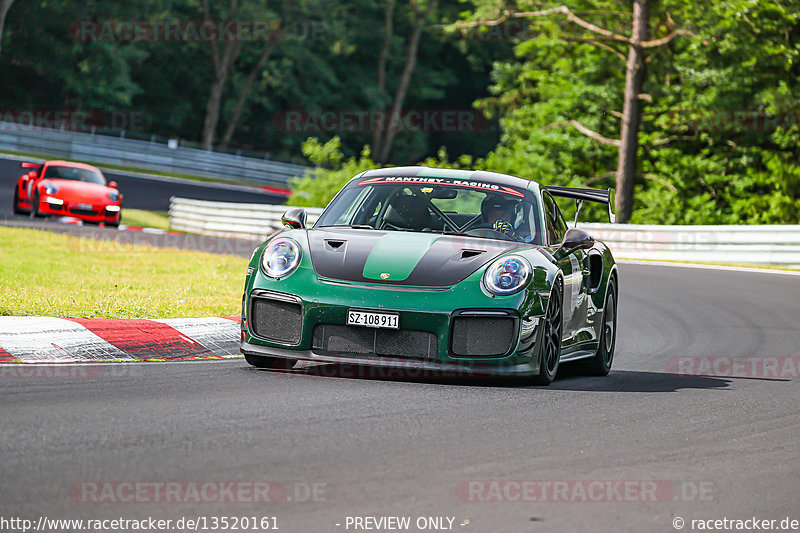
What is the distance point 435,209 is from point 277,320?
1653 mm

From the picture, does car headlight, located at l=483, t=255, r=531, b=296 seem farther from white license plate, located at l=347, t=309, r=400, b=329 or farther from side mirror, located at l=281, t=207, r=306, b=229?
side mirror, located at l=281, t=207, r=306, b=229

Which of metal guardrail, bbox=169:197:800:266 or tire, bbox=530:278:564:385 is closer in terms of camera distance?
tire, bbox=530:278:564:385

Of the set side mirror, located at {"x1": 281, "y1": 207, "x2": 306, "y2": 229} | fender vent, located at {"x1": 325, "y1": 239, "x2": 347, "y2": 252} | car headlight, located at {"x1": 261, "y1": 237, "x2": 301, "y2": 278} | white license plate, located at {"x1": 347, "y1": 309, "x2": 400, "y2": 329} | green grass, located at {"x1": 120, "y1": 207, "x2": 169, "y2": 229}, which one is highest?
side mirror, located at {"x1": 281, "y1": 207, "x2": 306, "y2": 229}

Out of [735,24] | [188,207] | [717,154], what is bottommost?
[188,207]

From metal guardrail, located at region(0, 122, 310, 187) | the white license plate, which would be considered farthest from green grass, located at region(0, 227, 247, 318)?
metal guardrail, located at region(0, 122, 310, 187)

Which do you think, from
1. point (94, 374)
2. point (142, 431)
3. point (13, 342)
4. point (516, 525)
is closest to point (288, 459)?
point (142, 431)

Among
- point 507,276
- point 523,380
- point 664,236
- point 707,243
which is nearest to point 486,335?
A: point 507,276

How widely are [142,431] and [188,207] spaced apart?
85.8ft

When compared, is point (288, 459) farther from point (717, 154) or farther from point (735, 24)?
point (717, 154)

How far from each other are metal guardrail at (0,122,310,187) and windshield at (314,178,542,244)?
41.4 m

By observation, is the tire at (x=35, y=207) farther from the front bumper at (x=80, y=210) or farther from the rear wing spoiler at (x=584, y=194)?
the rear wing spoiler at (x=584, y=194)

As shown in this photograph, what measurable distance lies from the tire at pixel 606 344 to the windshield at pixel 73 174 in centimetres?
1861

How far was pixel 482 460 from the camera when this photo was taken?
207 inches

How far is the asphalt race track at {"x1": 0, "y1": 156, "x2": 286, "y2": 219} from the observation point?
120 feet
